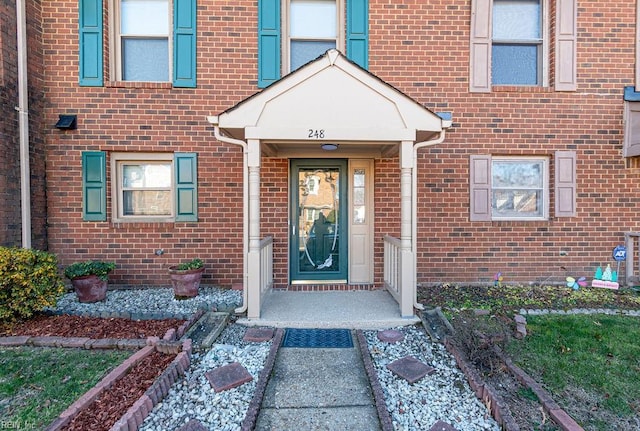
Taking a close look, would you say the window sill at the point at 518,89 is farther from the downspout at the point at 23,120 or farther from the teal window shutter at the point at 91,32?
the downspout at the point at 23,120

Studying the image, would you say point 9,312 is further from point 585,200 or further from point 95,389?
point 585,200

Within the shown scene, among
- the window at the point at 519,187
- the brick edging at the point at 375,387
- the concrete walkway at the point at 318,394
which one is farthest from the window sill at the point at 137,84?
the window at the point at 519,187

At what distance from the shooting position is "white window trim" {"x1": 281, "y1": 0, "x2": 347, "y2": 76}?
5.67 metres

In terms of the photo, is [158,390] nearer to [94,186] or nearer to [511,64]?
[94,186]

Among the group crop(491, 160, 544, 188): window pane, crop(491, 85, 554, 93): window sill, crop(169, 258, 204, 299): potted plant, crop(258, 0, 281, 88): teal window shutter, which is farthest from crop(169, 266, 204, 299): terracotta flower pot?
crop(491, 85, 554, 93): window sill

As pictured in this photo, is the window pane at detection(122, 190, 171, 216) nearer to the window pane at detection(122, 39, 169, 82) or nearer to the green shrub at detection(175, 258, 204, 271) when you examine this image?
the green shrub at detection(175, 258, 204, 271)

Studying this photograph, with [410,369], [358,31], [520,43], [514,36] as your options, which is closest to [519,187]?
[520,43]

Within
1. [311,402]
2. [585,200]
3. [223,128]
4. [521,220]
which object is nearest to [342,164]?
[223,128]

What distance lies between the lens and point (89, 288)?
15.8ft

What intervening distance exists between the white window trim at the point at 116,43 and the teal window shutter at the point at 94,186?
4.66ft

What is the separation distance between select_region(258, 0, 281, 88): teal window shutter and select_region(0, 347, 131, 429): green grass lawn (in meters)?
4.67

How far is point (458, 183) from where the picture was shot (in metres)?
5.73

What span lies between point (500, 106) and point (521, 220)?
2.04 meters

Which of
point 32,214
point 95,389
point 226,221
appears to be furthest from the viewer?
point 226,221
